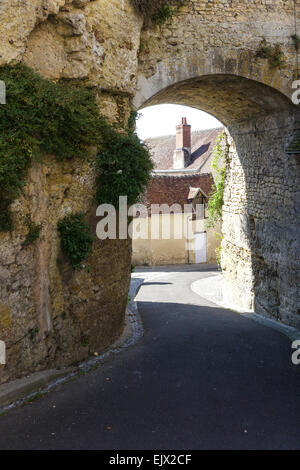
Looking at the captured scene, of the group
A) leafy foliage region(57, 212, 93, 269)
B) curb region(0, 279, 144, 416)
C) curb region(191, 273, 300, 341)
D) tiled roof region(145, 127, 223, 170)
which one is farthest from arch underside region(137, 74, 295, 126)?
tiled roof region(145, 127, 223, 170)

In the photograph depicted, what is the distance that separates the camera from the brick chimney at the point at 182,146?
3197 centimetres

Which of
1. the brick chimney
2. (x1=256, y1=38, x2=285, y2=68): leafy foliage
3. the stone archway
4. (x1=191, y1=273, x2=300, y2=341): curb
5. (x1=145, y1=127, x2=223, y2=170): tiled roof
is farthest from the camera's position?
the brick chimney

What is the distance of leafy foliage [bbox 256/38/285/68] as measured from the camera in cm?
838

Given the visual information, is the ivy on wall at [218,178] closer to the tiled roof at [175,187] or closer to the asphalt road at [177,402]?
the asphalt road at [177,402]

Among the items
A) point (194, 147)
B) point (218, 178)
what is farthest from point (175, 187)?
point (218, 178)

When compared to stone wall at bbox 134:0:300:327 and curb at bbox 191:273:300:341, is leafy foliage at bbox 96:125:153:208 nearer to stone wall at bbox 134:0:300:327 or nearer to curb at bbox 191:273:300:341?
stone wall at bbox 134:0:300:327

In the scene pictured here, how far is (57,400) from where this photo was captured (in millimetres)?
5348

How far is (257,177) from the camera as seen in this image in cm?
1045

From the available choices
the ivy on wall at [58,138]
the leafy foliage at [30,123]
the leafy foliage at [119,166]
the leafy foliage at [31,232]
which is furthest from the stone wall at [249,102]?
the leafy foliage at [31,232]

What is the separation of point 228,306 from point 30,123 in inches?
344

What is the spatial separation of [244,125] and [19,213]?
23.1ft

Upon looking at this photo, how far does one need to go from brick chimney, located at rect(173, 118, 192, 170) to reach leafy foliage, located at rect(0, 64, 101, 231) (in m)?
26.3

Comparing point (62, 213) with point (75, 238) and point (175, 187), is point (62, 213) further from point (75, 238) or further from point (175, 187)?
point (175, 187)

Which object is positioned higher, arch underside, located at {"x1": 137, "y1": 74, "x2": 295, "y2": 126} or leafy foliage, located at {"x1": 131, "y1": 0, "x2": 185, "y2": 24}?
leafy foliage, located at {"x1": 131, "y1": 0, "x2": 185, "y2": 24}
